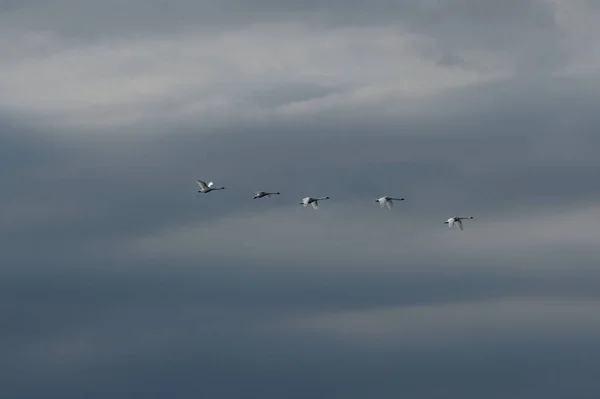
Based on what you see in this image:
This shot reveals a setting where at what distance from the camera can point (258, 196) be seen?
161250 millimetres

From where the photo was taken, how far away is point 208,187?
17062cm

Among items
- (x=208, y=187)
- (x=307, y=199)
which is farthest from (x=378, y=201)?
(x=208, y=187)

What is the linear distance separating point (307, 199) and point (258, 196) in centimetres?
1217

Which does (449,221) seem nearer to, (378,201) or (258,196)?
(378,201)

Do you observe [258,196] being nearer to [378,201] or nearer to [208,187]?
[208,187]

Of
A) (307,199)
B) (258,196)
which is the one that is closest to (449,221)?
(307,199)

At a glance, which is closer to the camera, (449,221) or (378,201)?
→ (378,201)

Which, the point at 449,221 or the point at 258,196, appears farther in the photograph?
the point at 449,221

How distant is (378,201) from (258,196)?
25020mm

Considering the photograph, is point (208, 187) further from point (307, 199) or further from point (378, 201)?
point (378, 201)

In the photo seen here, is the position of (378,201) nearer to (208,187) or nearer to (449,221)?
(449,221)

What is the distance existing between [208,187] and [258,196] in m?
14.8

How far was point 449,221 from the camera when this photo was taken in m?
176

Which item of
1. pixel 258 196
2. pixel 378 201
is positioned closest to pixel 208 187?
pixel 258 196
